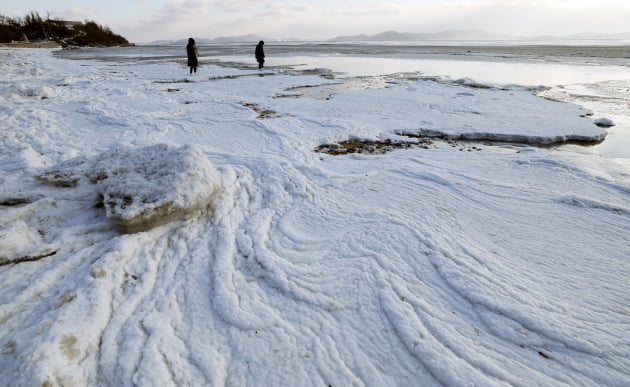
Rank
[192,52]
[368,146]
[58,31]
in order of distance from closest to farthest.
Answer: [368,146]
[192,52]
[58,31]

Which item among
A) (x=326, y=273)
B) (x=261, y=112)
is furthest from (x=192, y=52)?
(x=326, y=273)

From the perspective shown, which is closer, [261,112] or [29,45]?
[261,112]

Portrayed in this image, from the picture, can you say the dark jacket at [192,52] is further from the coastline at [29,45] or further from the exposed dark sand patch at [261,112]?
the coastline at [29,45]

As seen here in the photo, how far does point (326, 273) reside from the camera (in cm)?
273

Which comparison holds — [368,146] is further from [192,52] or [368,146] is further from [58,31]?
[58,31]

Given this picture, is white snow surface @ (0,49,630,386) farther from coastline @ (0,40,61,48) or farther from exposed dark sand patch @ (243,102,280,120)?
coastline @ (0,40,61,48)

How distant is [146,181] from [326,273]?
81.6 inches

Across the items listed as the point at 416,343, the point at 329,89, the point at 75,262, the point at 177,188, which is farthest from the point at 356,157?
the point at 329,89

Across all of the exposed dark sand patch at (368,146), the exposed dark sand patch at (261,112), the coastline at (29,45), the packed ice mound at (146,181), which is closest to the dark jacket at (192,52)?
the exposed dark sand patch at (261,112)

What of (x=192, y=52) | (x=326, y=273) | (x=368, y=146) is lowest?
(x=326, y=273)

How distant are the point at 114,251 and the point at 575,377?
3.42m

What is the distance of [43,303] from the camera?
228cm

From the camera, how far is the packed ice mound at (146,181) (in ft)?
10.1

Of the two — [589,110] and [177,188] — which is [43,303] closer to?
[177,188]
